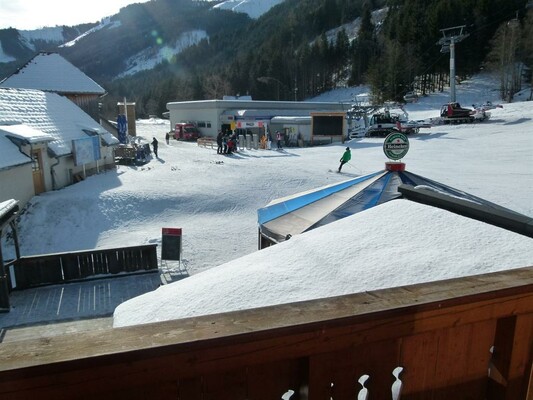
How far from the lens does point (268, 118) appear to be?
41844mm

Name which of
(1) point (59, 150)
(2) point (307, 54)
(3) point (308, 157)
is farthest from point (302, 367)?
(2) point (307, 54)

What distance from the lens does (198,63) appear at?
15450cm

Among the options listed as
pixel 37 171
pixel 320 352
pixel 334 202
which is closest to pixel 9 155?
pixel 37 171

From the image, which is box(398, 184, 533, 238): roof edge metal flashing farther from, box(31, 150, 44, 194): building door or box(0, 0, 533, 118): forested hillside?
box(0, 0, 533, 118): forested hillside

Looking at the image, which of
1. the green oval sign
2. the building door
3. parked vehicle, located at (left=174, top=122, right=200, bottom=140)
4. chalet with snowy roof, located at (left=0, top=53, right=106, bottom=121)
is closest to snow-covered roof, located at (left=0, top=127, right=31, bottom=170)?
the building door

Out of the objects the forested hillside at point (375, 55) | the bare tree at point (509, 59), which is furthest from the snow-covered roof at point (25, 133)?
the bare tree at point (509, 59)

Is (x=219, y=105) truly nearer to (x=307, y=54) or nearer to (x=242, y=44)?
(x=307, y=54)

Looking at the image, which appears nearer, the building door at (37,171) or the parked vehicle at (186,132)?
the building door at (37,171)

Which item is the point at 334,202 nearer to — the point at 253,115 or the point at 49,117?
the point at 49,117

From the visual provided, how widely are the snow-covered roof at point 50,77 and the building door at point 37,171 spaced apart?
16148mm

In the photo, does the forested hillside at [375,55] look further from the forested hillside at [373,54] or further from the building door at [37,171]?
the building door at [37,171]

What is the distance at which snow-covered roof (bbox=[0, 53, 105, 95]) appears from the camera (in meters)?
33.3

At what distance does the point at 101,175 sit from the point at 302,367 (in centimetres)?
2446

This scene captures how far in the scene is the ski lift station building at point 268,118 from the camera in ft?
A: 127
